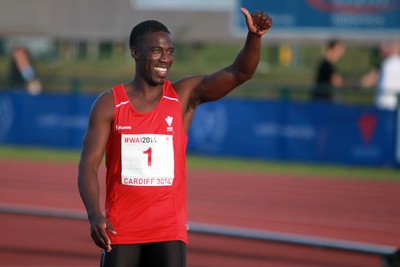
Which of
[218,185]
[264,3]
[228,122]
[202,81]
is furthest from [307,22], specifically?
[202,81]

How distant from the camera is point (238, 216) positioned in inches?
522

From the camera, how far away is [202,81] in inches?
236

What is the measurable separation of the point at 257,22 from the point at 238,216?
25.0ft

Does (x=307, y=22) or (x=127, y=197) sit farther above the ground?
(x=307, y=22)

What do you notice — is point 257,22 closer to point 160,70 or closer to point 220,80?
point 220,80

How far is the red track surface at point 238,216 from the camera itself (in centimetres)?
1020

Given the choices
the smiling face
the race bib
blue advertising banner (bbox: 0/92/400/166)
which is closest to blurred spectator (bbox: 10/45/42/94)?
blue advertising banner (bbox: 0/92/400/166)

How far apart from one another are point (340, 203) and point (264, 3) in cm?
1360

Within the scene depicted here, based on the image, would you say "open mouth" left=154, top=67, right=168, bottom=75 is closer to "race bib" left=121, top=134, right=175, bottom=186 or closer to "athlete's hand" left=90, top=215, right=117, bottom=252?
"race bib" left=121, top=134, right=175, bottom=186

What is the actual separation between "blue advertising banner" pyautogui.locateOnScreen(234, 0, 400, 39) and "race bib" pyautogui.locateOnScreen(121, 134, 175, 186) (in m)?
22.3

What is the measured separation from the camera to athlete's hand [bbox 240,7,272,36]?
19.0 ft

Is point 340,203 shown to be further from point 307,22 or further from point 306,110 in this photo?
point 307,22

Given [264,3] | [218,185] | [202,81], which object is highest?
[264,3]

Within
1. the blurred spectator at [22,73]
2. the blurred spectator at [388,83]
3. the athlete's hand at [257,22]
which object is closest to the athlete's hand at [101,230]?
the athlete's hand at [257,22]
